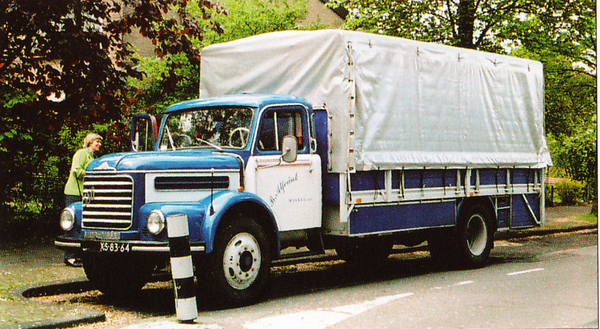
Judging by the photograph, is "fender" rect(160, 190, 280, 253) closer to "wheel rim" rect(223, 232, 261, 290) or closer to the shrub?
"wheel rim" rect(223, 232, 261, 290)

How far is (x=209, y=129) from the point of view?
29.9 feet

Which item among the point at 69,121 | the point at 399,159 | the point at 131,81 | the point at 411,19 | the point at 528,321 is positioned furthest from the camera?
the point at 131,81

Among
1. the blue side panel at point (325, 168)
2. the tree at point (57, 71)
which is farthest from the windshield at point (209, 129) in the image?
the tree at point (57, 71)

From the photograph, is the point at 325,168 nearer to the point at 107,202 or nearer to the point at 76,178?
the point at 107,202

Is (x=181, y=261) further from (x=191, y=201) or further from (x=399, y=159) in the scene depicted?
(x=399, y=159)

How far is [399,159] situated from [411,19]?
10060mm

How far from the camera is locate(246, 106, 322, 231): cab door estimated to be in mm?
8727

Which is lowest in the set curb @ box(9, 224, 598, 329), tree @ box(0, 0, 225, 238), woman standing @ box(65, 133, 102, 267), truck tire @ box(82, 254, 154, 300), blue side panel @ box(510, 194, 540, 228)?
curb @ box(9, 224, 598, 329)

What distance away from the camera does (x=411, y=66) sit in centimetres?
1071

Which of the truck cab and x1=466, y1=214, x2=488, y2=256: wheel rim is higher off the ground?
the truck cab

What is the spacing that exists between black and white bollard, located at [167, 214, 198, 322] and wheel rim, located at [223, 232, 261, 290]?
84cm

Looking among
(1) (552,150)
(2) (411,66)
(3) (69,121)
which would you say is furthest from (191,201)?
(1) (552,150)

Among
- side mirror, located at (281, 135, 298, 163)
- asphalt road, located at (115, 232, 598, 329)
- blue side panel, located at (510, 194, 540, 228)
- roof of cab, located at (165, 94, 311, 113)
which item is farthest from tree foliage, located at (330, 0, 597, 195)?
side mirror, located at (281, 135, 298, 163)

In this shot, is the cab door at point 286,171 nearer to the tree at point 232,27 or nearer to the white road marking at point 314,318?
the white road marking at point 314,318
